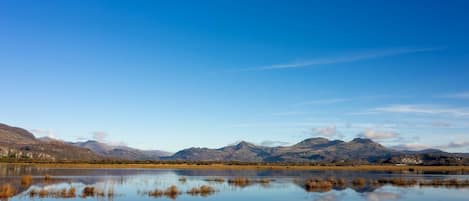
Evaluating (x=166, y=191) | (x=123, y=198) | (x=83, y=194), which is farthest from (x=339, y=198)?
(x=83, y=194)

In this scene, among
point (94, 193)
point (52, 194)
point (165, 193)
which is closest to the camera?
point (52, 194)

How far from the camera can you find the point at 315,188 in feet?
181

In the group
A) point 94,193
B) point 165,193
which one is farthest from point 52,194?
point 165,193

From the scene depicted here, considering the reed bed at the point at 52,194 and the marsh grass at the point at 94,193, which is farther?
the marsh grass at the point at 94,193

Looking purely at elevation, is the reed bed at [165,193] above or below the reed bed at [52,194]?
below

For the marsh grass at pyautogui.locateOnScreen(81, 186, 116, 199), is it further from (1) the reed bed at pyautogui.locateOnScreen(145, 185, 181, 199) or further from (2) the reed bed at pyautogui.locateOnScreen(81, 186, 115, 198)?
(1) the reed bed at pyautogui.locateOnScreen(145, 185, 181, 199)

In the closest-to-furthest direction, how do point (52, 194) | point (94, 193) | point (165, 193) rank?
point (52, 194) → point (94, 193) → point (165, 193)

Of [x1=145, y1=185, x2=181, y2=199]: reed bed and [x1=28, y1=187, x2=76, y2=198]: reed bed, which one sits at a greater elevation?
[x1=28, y1=187, x2=76, y2=198]: reed bed

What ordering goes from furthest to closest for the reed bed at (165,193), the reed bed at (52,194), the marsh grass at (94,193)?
the reed bed at (165,193)
the marsh grass at (94,193)
the reed bed at (52,194)

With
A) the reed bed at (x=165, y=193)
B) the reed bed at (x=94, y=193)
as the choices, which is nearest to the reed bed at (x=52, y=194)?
the reed bed at (x=94, y=193)

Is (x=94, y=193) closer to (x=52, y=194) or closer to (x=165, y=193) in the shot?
(x=52, y=194)

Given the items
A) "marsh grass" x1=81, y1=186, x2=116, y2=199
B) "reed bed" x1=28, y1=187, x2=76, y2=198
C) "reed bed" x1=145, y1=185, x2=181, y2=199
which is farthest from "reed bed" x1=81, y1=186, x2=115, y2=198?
"reed bed" x1=145, y1=185, x2=181, y2=199

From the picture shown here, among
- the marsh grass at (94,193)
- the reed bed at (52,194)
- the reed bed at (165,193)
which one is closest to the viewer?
the reed bed at (52,194)

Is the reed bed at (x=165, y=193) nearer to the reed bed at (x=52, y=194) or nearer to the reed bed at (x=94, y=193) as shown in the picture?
the reed bed at (x=94, y=193)
